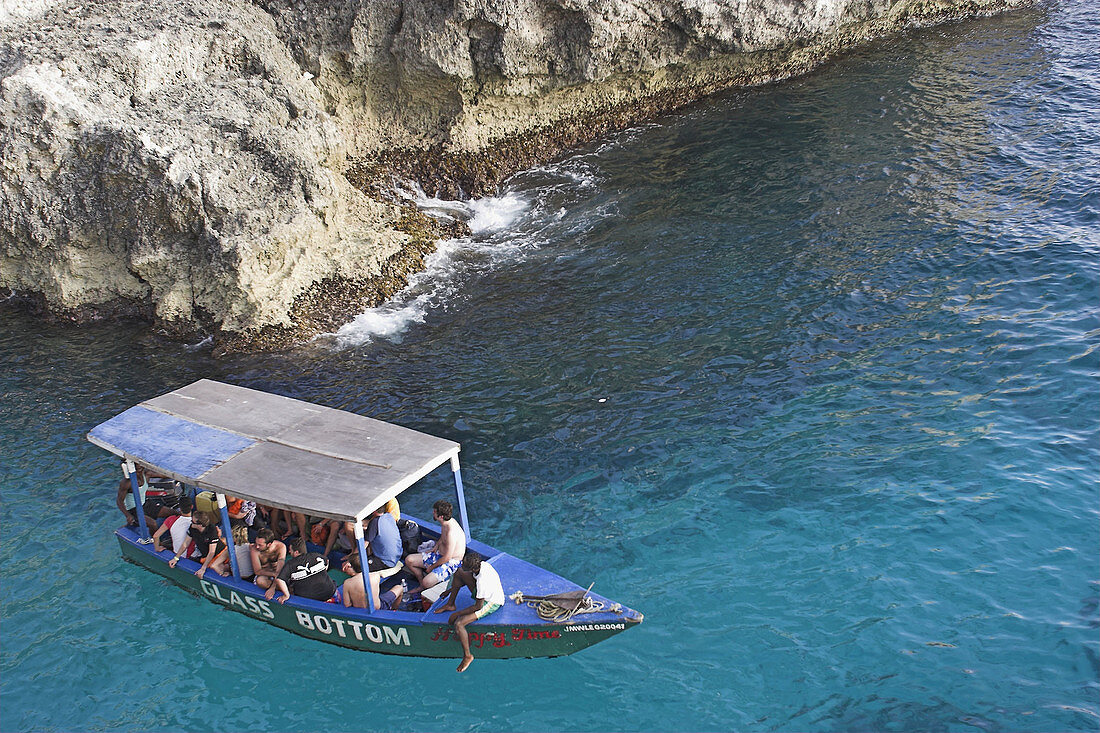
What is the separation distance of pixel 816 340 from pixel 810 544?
5541 mm

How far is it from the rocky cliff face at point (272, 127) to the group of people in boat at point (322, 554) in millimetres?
6449

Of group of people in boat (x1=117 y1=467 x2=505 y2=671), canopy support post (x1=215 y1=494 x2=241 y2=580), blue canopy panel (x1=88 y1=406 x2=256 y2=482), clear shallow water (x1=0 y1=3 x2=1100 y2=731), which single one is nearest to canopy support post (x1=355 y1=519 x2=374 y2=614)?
group of people in boat (x1=117 y1=467 x2=505 y2=671)

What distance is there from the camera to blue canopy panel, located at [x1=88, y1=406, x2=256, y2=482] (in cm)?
1329

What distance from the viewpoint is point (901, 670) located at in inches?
458

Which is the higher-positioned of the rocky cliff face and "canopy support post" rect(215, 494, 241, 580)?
the rocky cliff face

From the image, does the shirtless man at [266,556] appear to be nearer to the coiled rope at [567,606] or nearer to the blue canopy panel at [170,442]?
the blue canopy panel at [170,442]

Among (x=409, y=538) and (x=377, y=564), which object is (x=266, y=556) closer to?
(x=377, y=564)

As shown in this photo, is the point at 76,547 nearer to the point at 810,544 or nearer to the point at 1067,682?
the point at 810,544

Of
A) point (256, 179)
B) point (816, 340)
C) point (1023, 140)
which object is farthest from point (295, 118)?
point (1023, 140)

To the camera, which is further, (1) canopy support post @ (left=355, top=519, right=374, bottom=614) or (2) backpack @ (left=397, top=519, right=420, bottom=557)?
(2) backpack @ (left=397, top=519, right=420, bottom=557)

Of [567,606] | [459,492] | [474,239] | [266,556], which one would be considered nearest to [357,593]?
[266,556]

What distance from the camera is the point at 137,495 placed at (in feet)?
47.5

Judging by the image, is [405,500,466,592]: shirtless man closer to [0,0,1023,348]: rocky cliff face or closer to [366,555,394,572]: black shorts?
[366,555,394,572]: black shorts

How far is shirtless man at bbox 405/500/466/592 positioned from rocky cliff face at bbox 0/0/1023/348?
28.7 ft
